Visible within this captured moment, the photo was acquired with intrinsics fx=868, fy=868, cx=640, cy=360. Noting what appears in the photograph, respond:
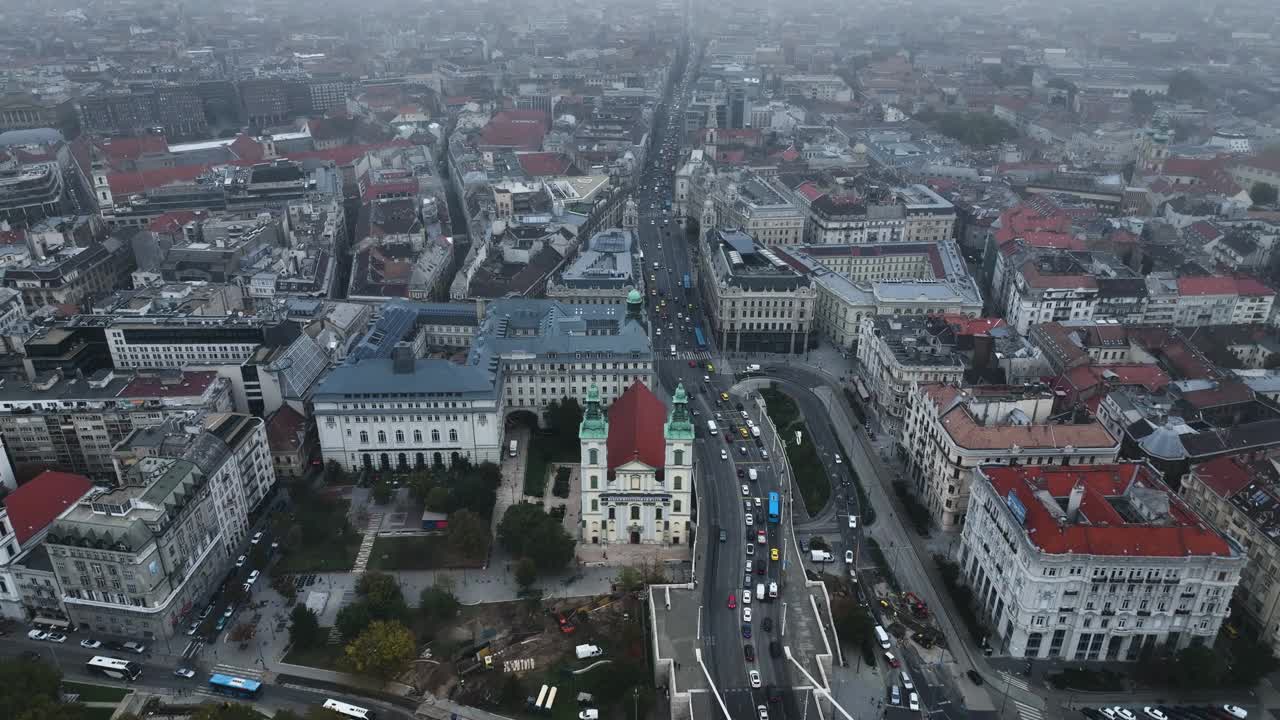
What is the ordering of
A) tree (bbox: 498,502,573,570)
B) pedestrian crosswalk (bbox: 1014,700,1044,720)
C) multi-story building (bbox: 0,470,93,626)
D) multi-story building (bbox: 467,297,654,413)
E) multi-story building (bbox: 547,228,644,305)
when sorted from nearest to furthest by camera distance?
pedestrian crosswalk (bbox: 1014,700,1044,720) < multi-story building (bbox: 0,470,93,626) < tree (bbox: 498,502,573,570) < multi-story building (bbox: 467,297,654,413) < multi-story building (bbox: 547,228,644,305)

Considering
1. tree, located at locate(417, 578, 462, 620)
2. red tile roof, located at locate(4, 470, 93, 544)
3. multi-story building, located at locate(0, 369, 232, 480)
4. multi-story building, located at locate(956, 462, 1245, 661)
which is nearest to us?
multi-story building, located at locate(956, 462, 1245, 661)

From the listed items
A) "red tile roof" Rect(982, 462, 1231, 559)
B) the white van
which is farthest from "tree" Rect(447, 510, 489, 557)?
"red tile roof" Rect(982, 462, 1231, 559)

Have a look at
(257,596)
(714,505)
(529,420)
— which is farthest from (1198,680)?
(257,596)

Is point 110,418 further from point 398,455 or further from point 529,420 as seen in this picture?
point 529,420

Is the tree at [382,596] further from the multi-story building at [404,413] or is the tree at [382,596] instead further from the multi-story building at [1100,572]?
the multi-story building at [1100,572]

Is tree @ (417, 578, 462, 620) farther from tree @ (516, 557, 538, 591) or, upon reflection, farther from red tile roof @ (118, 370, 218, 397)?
red tile roof @ (118, 370, 218, 397)

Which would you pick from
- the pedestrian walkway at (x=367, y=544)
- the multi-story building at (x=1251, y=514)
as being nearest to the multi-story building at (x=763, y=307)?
the multi-story building at (x=1251, y=514)

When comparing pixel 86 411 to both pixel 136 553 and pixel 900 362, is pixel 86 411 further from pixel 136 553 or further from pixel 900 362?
pixel 900 362
